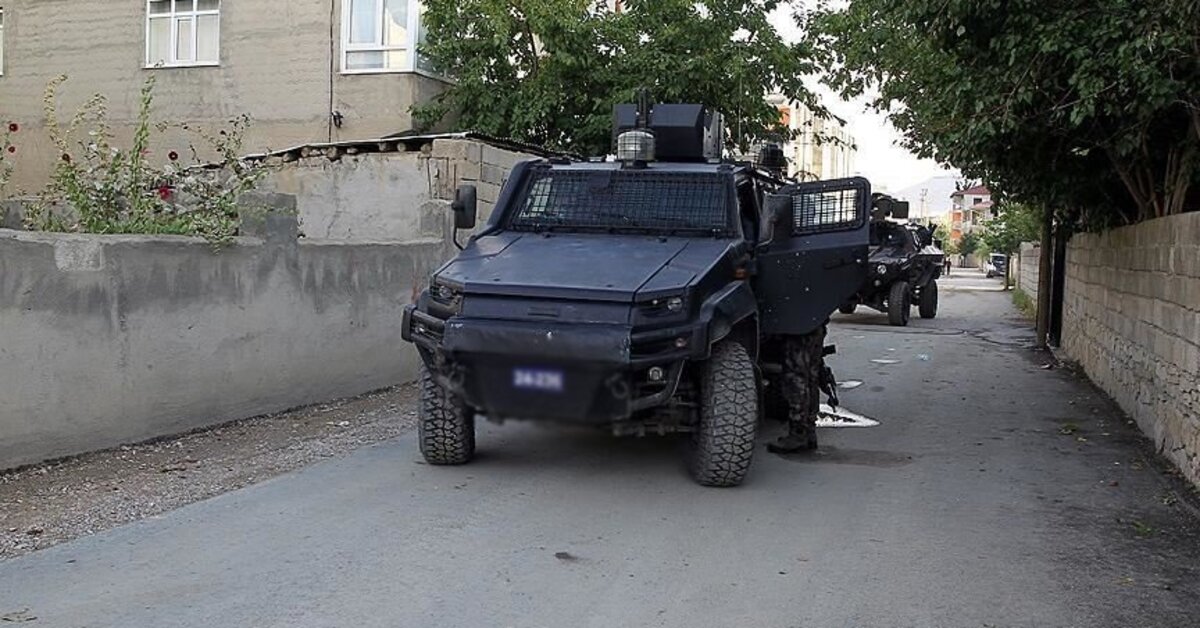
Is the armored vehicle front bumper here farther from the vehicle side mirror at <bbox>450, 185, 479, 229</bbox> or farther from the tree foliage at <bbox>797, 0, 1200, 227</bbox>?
the tree foliage at <bbox>797, 0, 1200, 227</bbox>

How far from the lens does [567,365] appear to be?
5.89 m

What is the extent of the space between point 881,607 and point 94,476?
189 inches

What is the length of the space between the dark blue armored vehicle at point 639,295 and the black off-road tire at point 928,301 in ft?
48.5

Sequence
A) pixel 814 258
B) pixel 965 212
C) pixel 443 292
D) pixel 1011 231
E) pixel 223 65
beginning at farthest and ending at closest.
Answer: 1. pixel 965 212
2. pixel 1011 231
3. pixel 223 65
4. pixel 814 258
5. pixel 443 292

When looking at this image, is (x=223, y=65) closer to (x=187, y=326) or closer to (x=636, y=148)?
(x=187, y=326)

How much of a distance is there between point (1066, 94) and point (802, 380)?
3.07 metres

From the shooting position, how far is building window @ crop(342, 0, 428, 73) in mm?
17031

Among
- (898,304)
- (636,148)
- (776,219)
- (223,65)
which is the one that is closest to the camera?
(776,219)

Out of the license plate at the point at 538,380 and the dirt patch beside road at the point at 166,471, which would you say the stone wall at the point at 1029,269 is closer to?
the dirt patch beside road at the point at 166,471

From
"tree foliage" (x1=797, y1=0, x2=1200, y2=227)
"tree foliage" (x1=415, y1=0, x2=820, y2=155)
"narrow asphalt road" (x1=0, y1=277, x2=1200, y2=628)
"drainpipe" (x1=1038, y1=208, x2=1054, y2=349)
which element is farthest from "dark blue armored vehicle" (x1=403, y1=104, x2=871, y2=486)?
"drainpipe" (x1=1038, y1=208, x2=1054, y2=349)

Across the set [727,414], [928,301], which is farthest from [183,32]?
[928,301]

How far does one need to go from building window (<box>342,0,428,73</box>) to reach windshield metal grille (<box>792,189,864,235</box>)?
10.8 meters

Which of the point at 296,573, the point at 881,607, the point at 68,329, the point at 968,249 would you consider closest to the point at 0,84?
the point at 68,329

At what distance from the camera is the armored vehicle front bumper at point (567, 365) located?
5.86 metres
